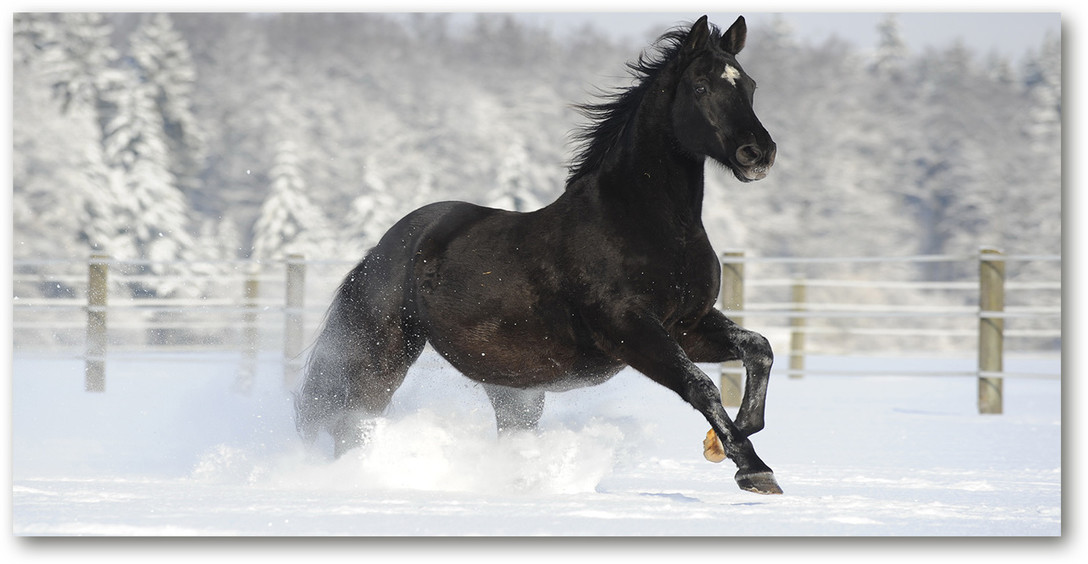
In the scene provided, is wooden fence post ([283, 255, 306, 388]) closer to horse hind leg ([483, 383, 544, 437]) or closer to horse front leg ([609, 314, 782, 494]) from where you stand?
horse hind leg ([483, 383, 544, 437])

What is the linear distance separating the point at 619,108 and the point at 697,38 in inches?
18.2

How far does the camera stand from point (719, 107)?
402cm

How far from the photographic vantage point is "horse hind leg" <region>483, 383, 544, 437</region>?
5.06 meters

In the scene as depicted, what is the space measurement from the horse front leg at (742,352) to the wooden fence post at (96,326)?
776 centimetres

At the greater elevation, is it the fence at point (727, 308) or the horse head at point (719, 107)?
the horse head at point (719, 107)

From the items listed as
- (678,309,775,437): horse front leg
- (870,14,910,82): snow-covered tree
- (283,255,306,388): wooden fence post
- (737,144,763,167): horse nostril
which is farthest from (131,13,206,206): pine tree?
(737,144,763,167): horse nostril

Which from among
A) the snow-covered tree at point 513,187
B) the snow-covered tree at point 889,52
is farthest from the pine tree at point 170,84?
the snow-covered tree at point 889,52

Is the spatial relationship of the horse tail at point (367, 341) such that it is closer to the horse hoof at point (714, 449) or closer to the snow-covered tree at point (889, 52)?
the horse hoof at point (714, 449)

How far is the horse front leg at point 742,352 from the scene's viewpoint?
4.02m

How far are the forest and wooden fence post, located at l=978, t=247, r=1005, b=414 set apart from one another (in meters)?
25.1

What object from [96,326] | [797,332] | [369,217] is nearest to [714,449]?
[797,332]

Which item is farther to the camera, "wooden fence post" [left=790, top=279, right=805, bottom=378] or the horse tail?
"wooden fence post" [left=790, top=279, right=805, bottom=378]

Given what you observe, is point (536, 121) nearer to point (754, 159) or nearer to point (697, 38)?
point (697, 38)

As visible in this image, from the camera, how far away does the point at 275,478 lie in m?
4.86
